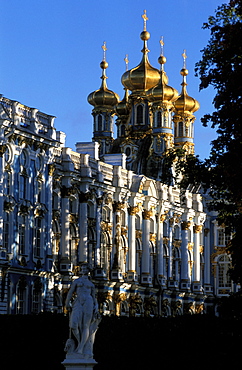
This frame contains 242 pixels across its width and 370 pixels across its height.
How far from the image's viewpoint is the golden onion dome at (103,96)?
11881cm

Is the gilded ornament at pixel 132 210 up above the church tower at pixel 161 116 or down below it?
below

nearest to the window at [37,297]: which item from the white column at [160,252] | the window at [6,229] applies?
Answer: the window at [6,229]

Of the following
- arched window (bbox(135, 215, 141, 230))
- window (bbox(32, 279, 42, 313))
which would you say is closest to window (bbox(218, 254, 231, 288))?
arched window (bbox(135, 215, 141, 230))

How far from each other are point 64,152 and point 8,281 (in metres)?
15.5

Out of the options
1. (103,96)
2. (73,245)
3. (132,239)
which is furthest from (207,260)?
(73,245)

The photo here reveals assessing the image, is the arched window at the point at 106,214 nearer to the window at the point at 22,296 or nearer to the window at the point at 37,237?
the window at the point at 37,237

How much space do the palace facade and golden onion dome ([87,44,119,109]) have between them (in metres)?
0.10

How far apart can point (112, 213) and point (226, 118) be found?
4231 cm

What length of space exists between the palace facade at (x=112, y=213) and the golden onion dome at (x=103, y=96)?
100 mm

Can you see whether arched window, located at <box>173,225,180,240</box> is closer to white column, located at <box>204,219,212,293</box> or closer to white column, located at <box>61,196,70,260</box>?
white column, located at <box>204,219,212,293</box>

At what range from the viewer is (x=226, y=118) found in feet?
157

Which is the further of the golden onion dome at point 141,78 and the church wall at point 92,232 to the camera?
the golden onion dome at point 141,78

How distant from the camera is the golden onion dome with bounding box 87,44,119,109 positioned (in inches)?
4678

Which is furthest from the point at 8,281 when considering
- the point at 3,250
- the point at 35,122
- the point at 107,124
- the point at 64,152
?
the point at 107,124
